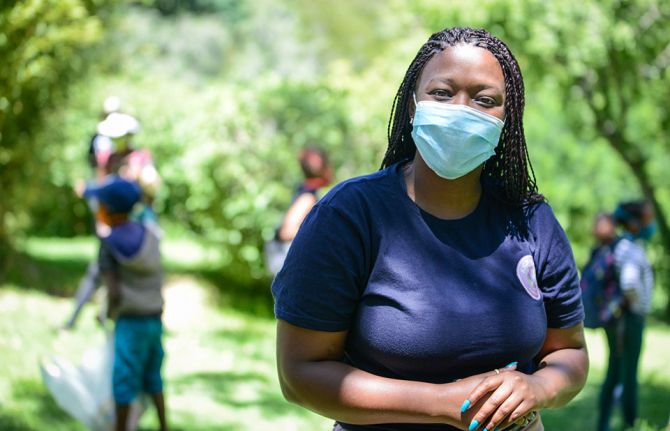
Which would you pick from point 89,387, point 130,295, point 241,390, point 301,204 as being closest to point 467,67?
point 130,295

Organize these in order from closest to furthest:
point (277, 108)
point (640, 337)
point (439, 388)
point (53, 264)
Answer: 1. point (439, 388)
2. point (640, 337)
3. point (277, 108)
4. point (53, 264)

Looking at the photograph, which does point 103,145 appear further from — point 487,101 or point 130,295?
point 487,101

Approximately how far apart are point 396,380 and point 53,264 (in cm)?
1076

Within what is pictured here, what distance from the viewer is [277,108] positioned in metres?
10.9

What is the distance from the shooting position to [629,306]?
6.02 meters

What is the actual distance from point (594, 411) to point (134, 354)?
15.0ft

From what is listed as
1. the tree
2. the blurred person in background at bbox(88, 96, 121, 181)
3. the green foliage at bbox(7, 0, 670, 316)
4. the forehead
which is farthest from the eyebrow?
the tree

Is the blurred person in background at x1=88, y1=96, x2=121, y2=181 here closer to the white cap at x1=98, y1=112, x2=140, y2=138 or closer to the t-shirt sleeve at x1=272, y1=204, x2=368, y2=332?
the white cap at x1=98, y1=112, x2=140, y2=138

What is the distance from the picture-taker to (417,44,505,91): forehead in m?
2.05

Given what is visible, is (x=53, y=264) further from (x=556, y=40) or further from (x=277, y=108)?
(x=556, y=40)

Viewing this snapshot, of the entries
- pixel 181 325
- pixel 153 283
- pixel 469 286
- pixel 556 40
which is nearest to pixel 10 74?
pixel 153 283

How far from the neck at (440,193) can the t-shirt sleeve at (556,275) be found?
0.19 metres

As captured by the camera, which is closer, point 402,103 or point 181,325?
point 402,103

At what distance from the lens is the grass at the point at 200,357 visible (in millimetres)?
5941
